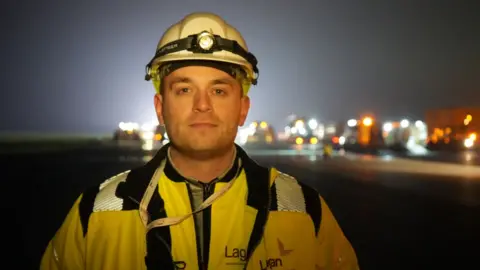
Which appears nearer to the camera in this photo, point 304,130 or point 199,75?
point 199,75

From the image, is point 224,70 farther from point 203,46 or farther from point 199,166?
point 199,166

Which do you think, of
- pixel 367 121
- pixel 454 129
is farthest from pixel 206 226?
pixel 454 129

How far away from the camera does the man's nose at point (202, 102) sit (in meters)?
2.38

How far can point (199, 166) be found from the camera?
2.51 m

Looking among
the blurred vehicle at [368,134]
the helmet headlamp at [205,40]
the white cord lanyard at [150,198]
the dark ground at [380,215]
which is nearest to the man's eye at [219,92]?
the helmet headlamp at [205,40]

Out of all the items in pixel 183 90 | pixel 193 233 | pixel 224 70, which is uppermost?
pixel 224 70

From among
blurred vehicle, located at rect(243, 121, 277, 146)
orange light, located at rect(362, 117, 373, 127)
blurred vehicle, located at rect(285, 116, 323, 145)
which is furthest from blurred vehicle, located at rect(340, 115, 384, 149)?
blurred vehicle, located at rect(243, 121, 277, 146)

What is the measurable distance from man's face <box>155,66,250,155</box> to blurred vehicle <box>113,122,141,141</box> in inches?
2918

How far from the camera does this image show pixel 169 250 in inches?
87.1

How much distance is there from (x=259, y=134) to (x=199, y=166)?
63.6 m

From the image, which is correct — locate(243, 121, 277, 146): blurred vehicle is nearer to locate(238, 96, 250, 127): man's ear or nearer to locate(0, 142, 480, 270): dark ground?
locate(0, 142, 480, 270): dark ground

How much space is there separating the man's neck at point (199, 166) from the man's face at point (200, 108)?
0.09 m

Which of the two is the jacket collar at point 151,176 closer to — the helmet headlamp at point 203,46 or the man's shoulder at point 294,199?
the man's shoulder at point 294,199

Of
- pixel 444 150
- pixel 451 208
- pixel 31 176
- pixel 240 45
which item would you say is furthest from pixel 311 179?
pixel 444 150
